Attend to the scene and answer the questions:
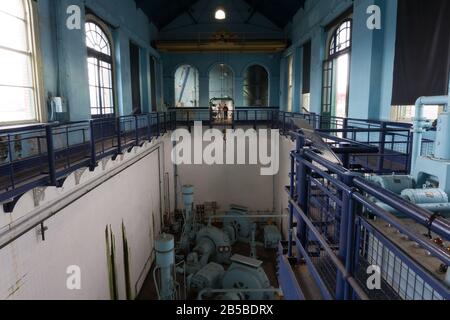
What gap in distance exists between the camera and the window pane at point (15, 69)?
5.20 metres

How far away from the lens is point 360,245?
2.40 meters

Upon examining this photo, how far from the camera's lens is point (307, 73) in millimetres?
13461

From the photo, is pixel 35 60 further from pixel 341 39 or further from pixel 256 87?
pixel 256 87

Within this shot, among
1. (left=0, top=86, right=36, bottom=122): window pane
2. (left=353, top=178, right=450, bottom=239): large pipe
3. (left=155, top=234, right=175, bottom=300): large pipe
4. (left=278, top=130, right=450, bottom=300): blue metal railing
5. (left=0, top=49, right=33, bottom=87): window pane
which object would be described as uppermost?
(left=0, top=49, right=33, bottom=87): window pane

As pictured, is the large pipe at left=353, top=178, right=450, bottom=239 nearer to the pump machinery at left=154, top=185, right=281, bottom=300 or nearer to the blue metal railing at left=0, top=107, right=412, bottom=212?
the blue metal railing at left=0, top=107, right=412, bottom=212

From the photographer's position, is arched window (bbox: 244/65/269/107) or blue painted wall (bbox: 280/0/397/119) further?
arched window (bbox: 244/65/269/107)

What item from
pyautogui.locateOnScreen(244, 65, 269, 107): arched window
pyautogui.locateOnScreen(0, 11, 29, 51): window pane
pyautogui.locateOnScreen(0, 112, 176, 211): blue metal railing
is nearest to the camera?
pyautogui.locateOnScreen(0, 112, 176, 211): blue metal railing

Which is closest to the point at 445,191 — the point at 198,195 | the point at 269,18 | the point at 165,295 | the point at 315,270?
the point at 315,270

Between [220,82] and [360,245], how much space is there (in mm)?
16621

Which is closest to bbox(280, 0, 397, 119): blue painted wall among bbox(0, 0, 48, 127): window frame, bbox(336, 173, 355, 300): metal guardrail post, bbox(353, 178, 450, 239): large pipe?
bbox(336, 173, 355, 300): metal guardrail post

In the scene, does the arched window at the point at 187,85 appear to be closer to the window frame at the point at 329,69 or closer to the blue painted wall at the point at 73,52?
the blue painted wall at the point at 73,52

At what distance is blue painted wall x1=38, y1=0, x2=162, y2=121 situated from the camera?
6383mm
